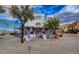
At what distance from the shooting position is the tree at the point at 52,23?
9.23ft

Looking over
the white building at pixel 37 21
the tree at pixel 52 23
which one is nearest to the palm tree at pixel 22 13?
the white building at pixel 37 21

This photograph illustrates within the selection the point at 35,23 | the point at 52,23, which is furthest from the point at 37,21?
the point at 52,23

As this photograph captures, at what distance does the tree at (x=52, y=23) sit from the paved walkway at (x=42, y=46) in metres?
0.15

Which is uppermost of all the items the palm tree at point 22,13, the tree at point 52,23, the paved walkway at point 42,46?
the palm tree at point 22,13

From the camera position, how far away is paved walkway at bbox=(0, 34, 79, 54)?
281 cm

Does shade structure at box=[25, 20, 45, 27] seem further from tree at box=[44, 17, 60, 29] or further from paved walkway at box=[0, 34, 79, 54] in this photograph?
paved walkway at box=[0, 34, 79, 54]

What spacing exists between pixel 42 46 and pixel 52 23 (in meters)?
0.27

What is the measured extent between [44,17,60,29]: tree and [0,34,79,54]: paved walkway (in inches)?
6.0

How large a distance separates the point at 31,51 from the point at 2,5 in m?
0.59

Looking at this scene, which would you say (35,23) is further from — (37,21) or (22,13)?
(22,13)

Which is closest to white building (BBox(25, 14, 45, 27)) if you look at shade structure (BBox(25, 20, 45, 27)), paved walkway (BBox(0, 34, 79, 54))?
shade structure (BBox(25, 20, 45, 27))

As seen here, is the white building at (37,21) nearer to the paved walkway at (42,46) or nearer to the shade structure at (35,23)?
the shade structure at (35,23)
